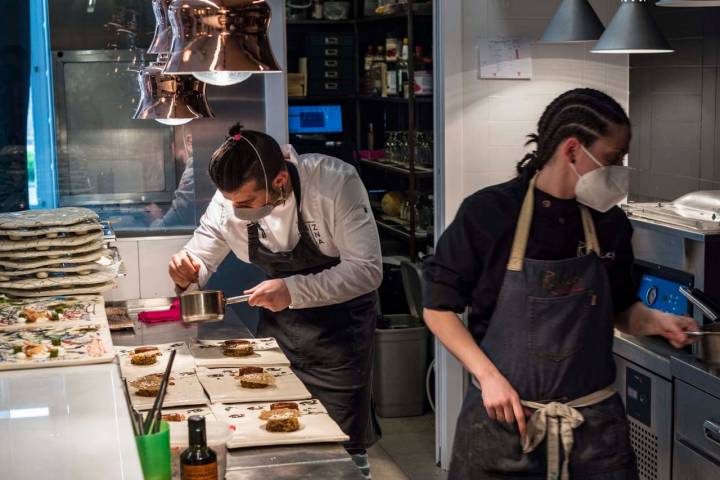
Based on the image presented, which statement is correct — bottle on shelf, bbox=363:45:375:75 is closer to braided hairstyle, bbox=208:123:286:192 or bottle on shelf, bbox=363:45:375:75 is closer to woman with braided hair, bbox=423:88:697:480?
braided hairstyle, bbox=208:123:286:192

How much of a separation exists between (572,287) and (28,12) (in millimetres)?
3418

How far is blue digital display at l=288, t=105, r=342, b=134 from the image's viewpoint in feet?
22.5

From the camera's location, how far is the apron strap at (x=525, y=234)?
2.59 m

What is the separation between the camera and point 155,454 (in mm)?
2059

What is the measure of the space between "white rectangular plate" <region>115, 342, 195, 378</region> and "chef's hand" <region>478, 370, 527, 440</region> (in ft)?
3.40

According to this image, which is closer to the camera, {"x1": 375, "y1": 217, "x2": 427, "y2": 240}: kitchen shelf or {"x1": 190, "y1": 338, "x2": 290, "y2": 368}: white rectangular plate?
{"x1": 190, "y1": 338, "x2": 290, "y2": 368}: white rectangular plate

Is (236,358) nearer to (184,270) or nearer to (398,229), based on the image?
(184,270)

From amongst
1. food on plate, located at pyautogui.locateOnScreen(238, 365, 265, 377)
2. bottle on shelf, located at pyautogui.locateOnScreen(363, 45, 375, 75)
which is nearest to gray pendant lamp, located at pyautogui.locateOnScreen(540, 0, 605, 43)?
food on plate, located at pyautogui.locateOnScreen(238, 365, 265, 377)

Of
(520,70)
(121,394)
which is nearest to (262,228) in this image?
(121,394)

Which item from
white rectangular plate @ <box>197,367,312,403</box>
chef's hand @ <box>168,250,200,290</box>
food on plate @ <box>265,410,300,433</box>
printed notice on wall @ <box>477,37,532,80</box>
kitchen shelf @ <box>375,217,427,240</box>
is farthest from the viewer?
kitchen shelf @ <box>375,217,427,240</box>

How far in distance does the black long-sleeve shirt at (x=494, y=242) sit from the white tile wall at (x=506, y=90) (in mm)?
2079

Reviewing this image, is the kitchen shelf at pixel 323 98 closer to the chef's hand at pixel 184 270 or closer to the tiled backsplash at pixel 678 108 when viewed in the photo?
the tiled backsplash at pixel 678 108

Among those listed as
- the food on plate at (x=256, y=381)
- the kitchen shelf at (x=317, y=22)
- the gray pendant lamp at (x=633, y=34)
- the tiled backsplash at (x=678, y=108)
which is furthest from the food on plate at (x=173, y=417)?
the kitchen shelf at (x=317, y=22)

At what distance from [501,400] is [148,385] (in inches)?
39.8
